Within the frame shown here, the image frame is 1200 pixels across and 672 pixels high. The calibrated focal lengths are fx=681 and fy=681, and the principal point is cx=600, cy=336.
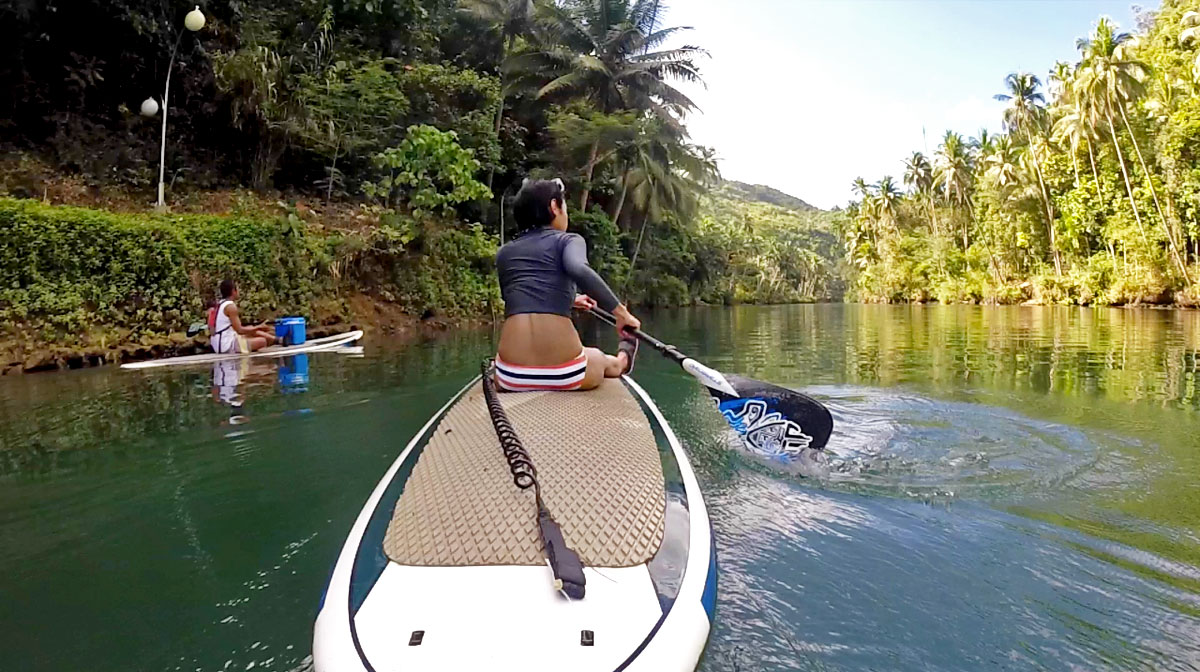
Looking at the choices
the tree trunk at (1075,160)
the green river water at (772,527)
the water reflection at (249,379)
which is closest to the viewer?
the green river water at (772,527)

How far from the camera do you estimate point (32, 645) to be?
2.04 meters

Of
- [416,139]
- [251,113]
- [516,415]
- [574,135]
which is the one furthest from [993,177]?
[516,415]

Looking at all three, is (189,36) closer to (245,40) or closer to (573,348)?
(245,40)

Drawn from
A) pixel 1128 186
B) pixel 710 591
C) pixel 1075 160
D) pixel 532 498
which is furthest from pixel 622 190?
pixel 710 591

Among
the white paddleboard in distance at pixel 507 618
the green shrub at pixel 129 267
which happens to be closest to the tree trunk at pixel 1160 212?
the green shrub at pixel 129 267

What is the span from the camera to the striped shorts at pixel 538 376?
10.7ft

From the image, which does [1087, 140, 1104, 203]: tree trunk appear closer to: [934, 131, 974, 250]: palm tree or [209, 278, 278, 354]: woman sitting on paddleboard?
[934, 131, 974, 250]: palm tree

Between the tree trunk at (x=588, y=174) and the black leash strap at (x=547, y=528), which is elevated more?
the tree trunk at (x=588, y=174)

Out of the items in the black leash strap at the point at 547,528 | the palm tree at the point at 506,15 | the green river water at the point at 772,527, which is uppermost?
the palm tree at the point at 506,15

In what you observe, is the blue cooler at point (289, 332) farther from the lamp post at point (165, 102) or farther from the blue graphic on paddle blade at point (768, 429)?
the blue graphic on paddle blade at point (768, 429)

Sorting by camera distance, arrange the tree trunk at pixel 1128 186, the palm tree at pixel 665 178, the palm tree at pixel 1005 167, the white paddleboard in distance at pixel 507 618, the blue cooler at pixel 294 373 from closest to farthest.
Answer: the white paddleboard in distance at pixel 507 618, the blue cooler at pixel 294 373, the palm tree at pixel 665 178, the tree trunk at pixel 1128 186, the palm tree at pixel 1005 167

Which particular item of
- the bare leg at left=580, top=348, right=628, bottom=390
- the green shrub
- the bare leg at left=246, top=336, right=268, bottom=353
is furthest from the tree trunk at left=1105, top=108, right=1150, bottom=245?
the bare leg at left=246, top=336, right=268, bottom=353

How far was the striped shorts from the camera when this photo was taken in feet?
10.7

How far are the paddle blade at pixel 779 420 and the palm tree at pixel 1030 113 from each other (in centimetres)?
3483
